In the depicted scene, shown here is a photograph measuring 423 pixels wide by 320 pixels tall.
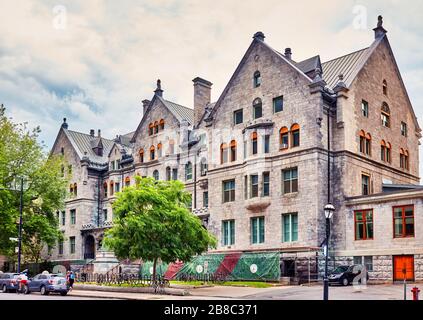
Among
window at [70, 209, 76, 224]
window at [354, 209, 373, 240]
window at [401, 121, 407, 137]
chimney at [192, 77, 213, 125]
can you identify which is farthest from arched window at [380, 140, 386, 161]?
window at [70, 209, 76, 224]

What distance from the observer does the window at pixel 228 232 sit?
48.8 metres

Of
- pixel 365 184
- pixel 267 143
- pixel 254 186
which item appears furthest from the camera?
pixel 254 186

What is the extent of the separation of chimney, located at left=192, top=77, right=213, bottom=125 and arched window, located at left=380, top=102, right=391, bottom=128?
1893cm

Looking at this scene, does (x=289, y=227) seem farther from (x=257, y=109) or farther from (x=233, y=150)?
(x=257, y=109)

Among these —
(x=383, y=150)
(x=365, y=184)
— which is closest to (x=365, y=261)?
(x=365, y=184)

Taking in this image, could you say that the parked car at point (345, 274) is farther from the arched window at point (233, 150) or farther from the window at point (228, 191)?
the arched window at point (233, 150)

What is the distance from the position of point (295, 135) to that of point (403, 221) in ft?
35.3

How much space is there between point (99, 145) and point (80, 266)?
673 inches

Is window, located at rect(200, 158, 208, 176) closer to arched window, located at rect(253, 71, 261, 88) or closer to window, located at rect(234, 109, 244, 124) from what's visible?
window, located at rect(234, 109, 244, 124)

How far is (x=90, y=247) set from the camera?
230 ft

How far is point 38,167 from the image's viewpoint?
54906 millimetres

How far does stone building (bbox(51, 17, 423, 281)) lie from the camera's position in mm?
41406
